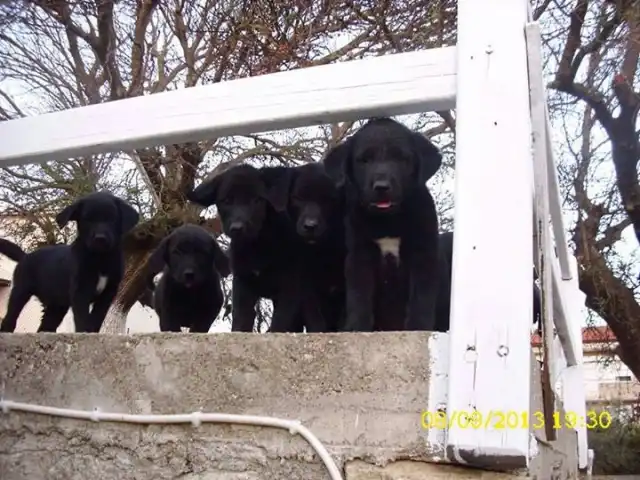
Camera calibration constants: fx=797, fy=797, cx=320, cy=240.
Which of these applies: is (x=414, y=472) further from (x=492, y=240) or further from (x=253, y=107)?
(x=253, y=107)

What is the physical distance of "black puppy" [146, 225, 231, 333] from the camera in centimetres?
466

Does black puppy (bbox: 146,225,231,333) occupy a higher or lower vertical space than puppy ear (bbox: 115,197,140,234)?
lower

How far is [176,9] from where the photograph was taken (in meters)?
7.52

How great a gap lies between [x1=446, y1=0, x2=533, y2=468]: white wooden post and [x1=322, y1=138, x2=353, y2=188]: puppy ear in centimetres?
122

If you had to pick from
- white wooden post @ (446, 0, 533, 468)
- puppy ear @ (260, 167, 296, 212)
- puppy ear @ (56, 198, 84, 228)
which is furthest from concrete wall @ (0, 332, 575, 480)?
puppy ear @ (56, 198, 84, 228)

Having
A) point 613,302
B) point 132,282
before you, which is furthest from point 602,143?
point 132,282

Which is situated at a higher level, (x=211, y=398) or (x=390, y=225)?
(x=390, y=225)

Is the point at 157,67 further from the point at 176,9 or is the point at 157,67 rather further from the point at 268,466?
the point at 268,466

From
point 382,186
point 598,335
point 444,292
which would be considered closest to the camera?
point 382,186

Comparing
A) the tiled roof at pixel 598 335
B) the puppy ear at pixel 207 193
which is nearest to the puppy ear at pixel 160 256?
the puppy ear at pixel 207 193

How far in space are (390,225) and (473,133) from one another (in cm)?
126

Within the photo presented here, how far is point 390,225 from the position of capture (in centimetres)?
308

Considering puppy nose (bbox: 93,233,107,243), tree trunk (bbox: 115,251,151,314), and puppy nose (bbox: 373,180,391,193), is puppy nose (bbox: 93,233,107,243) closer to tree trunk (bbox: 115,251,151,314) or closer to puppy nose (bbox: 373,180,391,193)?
puppy nose (bbox: 373,180,391,193)

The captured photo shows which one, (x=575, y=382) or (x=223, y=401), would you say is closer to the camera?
(x=223, y=401)
